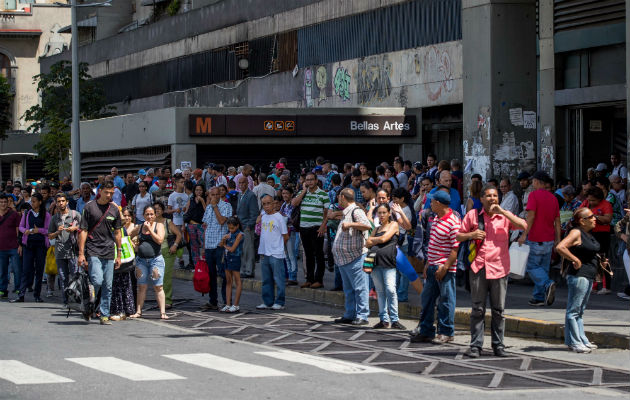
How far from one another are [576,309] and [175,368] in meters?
4.29

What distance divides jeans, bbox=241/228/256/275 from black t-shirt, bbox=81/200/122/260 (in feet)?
16.7

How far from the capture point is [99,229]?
1606cm

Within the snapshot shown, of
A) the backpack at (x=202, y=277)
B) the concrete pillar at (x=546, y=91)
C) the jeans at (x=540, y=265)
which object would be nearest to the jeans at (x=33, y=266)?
the backpack at (x=202, y=277)

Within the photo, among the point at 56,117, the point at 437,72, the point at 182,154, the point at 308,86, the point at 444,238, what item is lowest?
the point at 444,238

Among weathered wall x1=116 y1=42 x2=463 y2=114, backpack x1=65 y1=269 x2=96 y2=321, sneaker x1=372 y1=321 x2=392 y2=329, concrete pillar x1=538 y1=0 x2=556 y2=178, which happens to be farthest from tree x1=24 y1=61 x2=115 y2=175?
sneaker x1=372 y1=321 x2=392 y2=329

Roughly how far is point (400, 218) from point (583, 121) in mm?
12778

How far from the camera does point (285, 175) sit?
23.1 metres

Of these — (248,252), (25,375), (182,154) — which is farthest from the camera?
(182,154)

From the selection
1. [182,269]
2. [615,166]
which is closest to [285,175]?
[182,269]

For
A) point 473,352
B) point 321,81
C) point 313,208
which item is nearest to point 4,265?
point 313,208

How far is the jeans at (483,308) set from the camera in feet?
40.5

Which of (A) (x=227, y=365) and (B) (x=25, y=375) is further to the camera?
(A) (x=227, y=365)

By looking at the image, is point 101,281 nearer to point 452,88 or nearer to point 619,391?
point 619,391

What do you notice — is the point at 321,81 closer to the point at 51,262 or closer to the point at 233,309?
the point at 51,262
